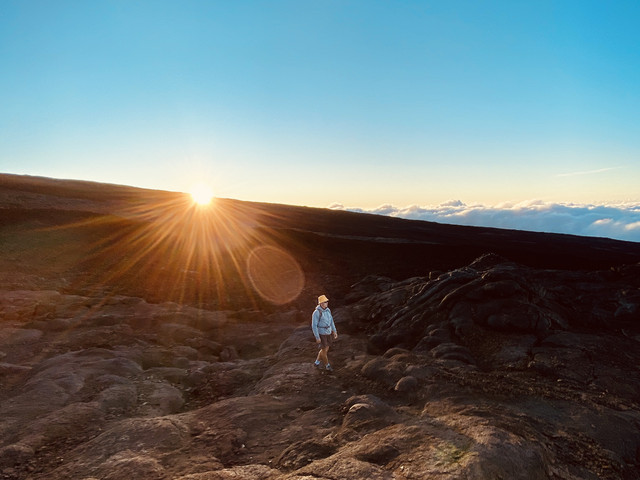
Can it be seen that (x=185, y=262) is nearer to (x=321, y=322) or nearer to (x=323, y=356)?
(x=323, y=356)

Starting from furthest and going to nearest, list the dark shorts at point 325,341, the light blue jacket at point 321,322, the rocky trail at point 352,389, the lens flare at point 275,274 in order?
the lens flare at point 275,274 → the dark shorts at point 325,341 → the light blue jacket at point 321,322 → the rocky trail at point 352,389

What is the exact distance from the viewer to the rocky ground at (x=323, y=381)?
25.6 feet

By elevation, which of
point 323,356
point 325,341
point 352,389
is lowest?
point 352,389

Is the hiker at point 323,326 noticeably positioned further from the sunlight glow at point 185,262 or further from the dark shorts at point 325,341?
the sunlight glow at point 185,262

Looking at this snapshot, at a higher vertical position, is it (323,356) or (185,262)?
(323,356)

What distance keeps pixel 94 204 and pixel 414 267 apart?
54399 mm

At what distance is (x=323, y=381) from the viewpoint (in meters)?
13.0

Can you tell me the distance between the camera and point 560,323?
16422 millimetres

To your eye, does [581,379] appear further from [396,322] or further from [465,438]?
[396,322]

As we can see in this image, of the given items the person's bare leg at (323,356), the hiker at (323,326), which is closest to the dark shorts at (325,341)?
the hiker at (323,326)

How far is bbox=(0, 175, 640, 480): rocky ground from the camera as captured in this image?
781cm

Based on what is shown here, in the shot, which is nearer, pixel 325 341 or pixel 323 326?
pixel 323 326

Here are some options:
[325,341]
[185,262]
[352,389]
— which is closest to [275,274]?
[185,262]

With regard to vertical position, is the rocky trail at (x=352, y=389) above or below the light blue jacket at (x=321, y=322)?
below
